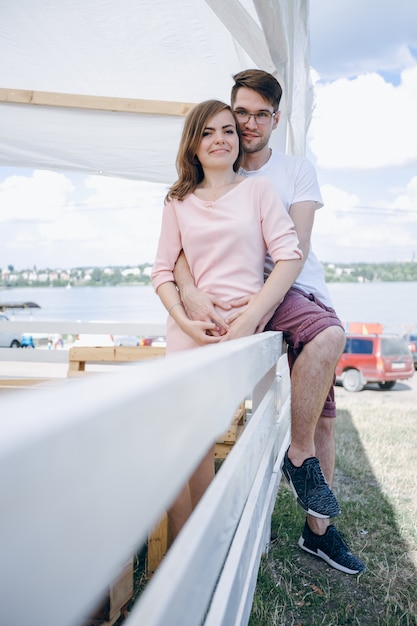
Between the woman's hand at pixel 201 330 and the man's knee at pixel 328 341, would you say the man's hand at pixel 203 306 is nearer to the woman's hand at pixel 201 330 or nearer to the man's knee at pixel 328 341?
the woman's hand at pixel 201 330

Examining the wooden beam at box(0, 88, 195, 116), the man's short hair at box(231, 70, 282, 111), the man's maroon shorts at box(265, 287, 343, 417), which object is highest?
the wooden beam at box(0, 88, 195, 116)

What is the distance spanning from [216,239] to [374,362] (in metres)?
11.9

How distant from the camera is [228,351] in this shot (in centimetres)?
83

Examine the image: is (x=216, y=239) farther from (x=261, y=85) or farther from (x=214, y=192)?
(x=261, y=85)

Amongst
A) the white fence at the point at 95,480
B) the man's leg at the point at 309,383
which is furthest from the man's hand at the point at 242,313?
the white fence at the point at 95,480

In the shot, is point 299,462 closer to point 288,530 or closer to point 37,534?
point 288,530

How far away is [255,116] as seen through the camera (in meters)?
2.58

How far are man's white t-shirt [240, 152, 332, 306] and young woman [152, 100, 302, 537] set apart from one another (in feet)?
0.92

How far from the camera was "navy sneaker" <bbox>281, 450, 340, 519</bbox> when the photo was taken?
7.07 ft

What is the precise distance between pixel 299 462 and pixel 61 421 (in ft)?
6.56

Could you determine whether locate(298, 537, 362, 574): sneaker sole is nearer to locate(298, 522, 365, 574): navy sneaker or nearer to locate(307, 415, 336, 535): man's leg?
locate(298, 522, 365, 574): navy sneaker

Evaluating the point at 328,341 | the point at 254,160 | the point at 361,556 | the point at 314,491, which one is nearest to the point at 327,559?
the point at 361,556

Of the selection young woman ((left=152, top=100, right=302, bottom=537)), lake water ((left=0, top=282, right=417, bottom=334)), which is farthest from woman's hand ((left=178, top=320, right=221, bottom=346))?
lake water ((left=0, top=282, right=417, bottom=334))

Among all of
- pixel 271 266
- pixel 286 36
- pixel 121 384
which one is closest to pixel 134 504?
pixel 121 384
